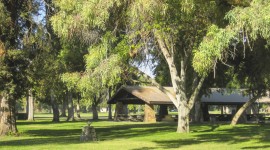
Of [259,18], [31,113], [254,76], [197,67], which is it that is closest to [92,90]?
[197,67]

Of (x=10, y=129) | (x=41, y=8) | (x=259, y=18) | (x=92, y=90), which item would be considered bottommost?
(x=10, y=129)

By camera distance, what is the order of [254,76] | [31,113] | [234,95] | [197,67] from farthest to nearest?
[31,113]
[234,95]
[254,76]
[197,67]

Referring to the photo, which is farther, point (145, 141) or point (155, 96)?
point (155, 96)

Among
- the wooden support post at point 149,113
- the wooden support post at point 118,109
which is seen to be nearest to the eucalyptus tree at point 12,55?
the wooden support post at point 149,113

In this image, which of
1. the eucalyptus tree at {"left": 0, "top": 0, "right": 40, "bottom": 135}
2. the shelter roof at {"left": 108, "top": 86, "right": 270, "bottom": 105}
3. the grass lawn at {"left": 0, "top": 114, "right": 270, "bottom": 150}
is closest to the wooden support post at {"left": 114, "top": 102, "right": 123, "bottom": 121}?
the shelter roof at {"left": 108, "top": 86, "right": 270, "bottom": 105}

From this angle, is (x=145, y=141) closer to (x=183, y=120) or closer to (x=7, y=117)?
(x=183, y=120)

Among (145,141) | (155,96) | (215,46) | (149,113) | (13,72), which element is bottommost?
(145,141)

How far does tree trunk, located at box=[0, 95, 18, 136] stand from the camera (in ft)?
94.0

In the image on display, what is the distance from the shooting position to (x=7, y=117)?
95.1 feet

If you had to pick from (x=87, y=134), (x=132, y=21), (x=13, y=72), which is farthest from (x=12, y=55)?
(x=132, y=21)

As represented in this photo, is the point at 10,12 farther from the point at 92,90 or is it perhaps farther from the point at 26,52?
the point at 92,90

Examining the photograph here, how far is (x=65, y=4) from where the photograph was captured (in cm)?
1972

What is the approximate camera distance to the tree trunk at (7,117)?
28.6m

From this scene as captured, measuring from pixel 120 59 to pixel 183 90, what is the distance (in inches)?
497
